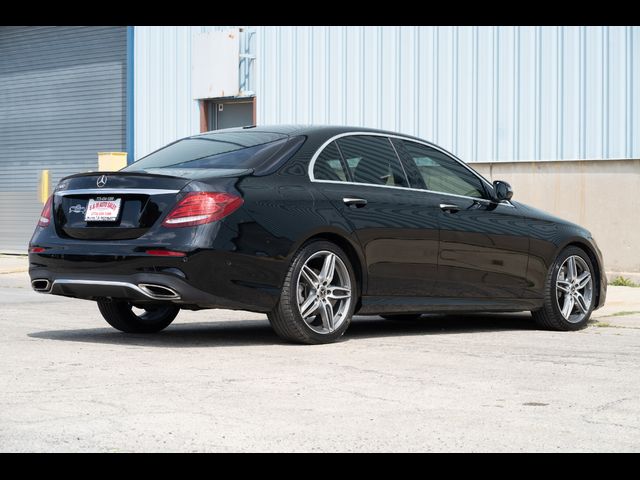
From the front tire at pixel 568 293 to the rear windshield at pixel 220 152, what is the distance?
2700 mm

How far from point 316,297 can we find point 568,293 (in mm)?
2768

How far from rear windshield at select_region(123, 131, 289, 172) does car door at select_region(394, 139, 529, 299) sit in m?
1.14

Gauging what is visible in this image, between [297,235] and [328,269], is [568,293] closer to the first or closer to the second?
[328,269]

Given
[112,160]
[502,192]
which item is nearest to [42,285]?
[502,192]

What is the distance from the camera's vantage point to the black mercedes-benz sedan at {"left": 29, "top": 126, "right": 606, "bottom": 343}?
7523 millimetres

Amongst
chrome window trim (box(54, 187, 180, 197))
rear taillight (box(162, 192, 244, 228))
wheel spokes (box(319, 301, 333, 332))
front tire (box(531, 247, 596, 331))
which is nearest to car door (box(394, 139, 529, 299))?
front tire (box(531, 247, 596, 331))

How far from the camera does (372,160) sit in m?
8.72

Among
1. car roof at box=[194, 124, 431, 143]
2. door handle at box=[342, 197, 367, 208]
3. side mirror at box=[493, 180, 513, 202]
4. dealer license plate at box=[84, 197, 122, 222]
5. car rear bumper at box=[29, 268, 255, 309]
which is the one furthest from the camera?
side mirror at box=[493, 180, 513, 202]

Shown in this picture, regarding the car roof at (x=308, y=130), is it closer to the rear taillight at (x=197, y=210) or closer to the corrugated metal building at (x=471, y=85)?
the rear taillight at (x=197, y=210)

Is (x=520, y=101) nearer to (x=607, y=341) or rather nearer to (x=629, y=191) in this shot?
(x=629, y=191)

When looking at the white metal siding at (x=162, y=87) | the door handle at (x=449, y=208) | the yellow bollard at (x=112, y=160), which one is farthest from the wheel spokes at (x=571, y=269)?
the yellow bollard at (x=112, y=160)

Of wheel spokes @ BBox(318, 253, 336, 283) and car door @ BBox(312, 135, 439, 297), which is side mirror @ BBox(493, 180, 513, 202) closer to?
car door @ BBox(312, 135, 439, 297)

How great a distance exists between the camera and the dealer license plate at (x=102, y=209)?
7699 millimetres
